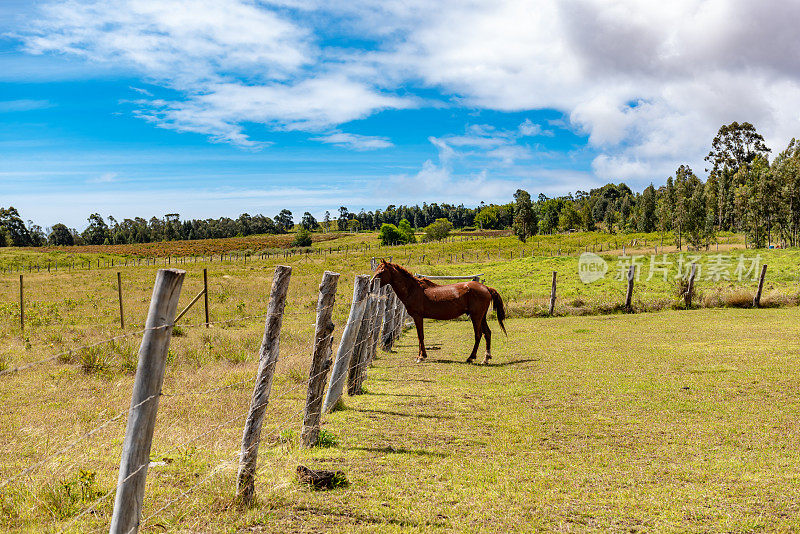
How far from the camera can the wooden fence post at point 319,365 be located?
5504mm

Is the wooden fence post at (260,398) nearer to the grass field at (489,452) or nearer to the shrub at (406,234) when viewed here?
the grass field at (489,452)

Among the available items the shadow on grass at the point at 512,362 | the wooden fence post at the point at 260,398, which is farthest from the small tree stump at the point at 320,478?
the shadow on grass at the point at 512,362

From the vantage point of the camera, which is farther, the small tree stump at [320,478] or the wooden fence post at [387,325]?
the wooden fence post at [387,325]

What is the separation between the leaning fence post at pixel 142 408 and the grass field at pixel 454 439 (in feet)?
0.76

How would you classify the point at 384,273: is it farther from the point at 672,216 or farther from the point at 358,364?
the point at 672,216

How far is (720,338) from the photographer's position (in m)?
13.6

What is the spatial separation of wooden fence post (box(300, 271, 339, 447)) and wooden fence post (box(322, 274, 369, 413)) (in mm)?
1239

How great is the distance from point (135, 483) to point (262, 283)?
3930 centimetres

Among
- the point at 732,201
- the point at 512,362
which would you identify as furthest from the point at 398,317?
the point at 732,201

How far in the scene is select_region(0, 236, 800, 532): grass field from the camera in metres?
4.02

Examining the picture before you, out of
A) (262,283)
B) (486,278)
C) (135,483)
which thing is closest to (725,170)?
(486,278)

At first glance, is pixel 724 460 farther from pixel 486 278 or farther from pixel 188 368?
pixel 486 278

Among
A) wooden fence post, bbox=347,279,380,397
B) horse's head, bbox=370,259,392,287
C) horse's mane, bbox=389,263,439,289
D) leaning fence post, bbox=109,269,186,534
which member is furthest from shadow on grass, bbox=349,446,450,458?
horse's mane, bbox=389,263,439,289

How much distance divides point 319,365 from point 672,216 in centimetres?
7553
